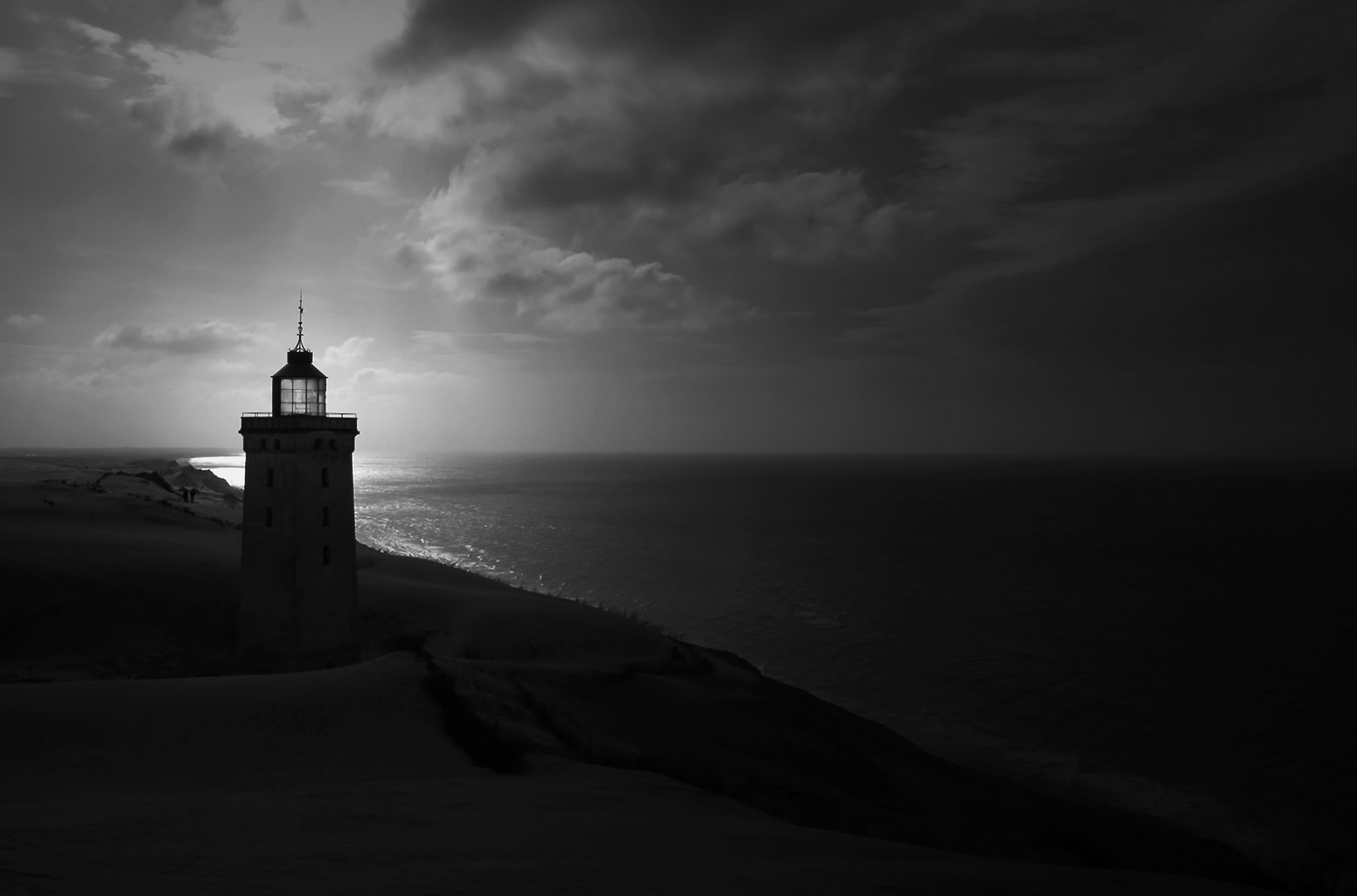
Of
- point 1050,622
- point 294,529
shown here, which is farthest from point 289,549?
point 1050,622

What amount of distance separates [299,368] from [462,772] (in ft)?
47.2

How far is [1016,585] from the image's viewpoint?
56.0 meters

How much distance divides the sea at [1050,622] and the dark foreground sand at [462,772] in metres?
4.34

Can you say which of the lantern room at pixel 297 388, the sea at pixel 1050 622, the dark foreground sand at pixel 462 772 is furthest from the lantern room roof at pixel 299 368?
the sea at pixel 1050 622

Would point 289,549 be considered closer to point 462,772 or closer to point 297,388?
point 297,388

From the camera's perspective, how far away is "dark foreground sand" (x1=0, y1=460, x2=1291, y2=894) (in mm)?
9578

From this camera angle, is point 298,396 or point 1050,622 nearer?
point 298,396

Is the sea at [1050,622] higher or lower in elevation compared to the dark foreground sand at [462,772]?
lower

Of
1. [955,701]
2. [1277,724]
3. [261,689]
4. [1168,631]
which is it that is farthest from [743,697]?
[1168,631]

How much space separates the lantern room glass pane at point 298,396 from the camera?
23891mm

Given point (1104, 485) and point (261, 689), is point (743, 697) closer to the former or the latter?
point (261, 689)

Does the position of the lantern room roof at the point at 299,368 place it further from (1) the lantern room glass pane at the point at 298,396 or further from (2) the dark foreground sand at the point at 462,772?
(2) the dark foreground sand at the point at 462,772

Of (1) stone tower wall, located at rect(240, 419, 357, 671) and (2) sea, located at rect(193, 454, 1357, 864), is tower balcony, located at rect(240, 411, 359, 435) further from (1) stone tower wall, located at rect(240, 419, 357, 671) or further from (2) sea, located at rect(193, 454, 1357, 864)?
(2) sea, located at rect(193, 454, 1357, 864)

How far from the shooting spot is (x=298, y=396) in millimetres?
23938
